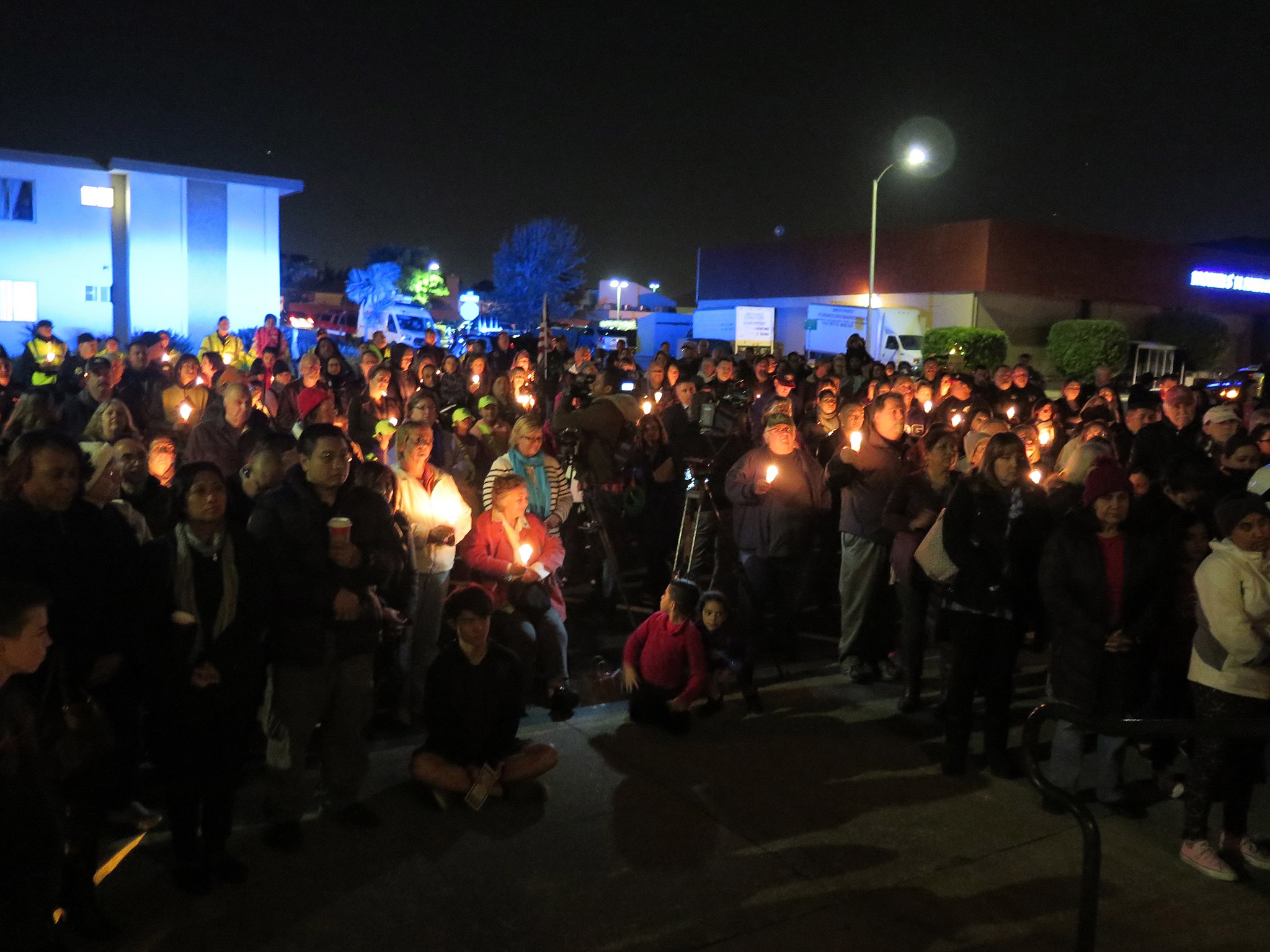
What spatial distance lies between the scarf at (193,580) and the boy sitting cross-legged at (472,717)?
111 cm

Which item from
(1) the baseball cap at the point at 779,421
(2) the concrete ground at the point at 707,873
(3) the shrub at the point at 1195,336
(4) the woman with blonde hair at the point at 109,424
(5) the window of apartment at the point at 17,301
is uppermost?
(3) the shrub at the point at 1195,336

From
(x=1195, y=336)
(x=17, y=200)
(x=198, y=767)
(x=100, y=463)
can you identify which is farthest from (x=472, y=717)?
(x=1195, y=336)

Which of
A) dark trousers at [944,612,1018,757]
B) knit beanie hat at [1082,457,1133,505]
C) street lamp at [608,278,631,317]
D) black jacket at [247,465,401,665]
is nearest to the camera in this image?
black jacket at [247,465,401,665]

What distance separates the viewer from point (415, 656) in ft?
19.8

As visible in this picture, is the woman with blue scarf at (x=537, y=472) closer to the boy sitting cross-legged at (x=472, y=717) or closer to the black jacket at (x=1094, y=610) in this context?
the boy sitting cross-legged at (x=472, y=717)

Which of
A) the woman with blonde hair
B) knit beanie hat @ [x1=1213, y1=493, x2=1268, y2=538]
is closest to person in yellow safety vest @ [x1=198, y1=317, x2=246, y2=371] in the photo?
the woman with blonde hair

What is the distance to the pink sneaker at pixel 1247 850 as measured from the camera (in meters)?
4.48

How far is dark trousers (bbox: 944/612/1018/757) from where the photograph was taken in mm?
5418

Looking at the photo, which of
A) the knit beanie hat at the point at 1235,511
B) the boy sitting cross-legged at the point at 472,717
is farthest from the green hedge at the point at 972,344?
the boy sitting cross-legged at the point at 472,717

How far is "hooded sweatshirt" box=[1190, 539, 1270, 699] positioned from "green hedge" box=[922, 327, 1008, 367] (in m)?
31.2

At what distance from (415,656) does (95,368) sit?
4.70 metres

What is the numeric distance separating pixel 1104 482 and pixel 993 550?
26.0 inches

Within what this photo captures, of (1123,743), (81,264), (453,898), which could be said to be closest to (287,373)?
(453,898)

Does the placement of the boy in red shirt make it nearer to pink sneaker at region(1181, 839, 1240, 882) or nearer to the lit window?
pink sneaker at region(1181, 839, 1240, 882)
